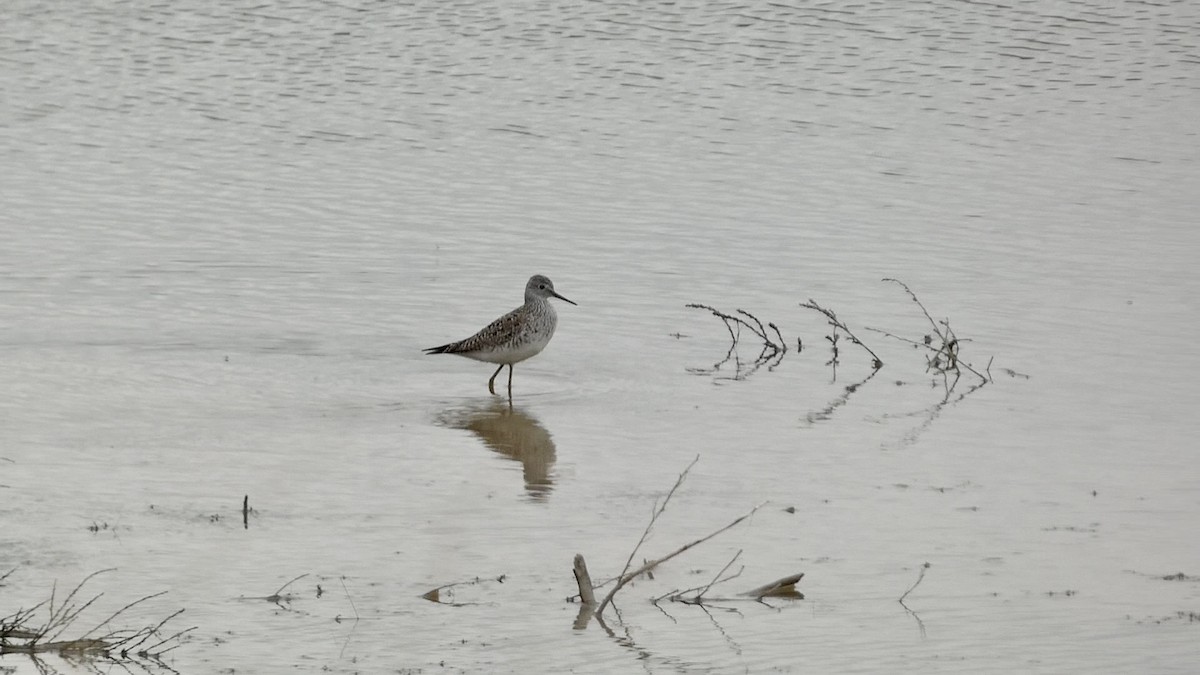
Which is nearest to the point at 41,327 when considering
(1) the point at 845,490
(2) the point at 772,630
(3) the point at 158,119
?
(1) the point at 845,490

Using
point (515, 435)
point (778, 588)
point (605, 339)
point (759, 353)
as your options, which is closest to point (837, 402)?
point (759, 353)

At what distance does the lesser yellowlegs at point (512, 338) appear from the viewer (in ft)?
41.0

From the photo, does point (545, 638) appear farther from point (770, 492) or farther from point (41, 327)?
point (41, 327)

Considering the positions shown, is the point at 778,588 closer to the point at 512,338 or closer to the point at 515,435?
the point at 515,435

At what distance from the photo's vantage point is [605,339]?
13.8 metres

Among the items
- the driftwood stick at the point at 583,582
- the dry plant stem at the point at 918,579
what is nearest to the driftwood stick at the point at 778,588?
the dry plant stem at the point at 918,579

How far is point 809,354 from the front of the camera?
44.2ft

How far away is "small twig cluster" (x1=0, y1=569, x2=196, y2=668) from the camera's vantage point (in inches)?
277

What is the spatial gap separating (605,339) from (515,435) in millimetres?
2600

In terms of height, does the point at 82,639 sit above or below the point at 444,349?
above

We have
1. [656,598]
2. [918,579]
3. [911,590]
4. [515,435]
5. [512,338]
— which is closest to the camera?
[656,598]

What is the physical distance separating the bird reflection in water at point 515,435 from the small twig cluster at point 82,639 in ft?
9.25

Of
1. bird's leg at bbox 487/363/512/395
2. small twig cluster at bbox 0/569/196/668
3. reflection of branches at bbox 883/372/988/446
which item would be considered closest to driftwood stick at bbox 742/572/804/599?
small twig cluster at bbox 0/569/196/668

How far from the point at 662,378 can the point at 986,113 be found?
1229 cm
